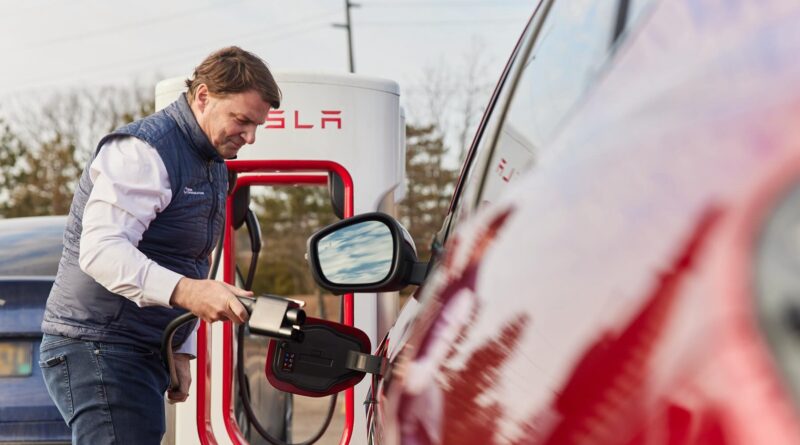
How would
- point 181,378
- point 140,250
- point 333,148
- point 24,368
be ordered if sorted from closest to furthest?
point 140,250, point 181,378, point 24,368, point 333,148

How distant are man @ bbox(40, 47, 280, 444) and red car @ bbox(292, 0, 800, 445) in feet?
4.68

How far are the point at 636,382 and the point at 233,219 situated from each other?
402 cm

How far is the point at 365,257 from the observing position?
1.92 metres

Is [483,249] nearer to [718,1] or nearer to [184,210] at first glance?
[718,1]

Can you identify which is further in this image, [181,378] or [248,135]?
[181,378]

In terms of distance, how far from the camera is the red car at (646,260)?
2.02 ft

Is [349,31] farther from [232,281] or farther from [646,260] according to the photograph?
[646,260]

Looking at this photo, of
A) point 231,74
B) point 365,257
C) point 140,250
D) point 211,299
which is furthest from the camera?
point 231,74

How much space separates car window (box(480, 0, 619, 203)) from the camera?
3.38ft

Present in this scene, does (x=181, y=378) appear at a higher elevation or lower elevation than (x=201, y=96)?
lower

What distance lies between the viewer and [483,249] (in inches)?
39.8

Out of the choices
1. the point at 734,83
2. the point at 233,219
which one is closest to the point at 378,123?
the point at 233,219

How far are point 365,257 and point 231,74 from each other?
0.98 meters

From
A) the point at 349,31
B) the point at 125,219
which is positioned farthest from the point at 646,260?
the point at 349,31
